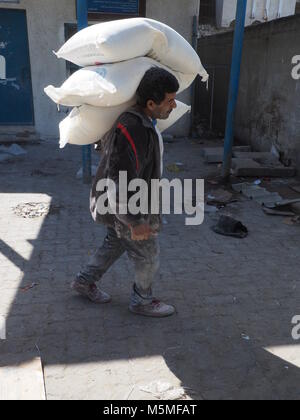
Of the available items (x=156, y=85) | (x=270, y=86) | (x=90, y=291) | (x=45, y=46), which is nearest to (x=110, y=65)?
(x=156, y=85)

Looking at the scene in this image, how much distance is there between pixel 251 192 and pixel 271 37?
11.4ft

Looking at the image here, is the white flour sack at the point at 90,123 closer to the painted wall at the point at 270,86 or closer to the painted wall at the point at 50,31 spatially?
the painted wall at the point at 270,86

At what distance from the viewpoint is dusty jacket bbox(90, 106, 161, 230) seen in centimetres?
230

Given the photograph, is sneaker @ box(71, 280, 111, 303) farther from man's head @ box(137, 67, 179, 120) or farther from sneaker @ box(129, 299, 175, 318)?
man's head @ box(137, 67, 179, 120)

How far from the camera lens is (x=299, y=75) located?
21.4 ft

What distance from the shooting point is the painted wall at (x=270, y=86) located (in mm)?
6672

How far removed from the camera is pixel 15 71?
866 centimetres

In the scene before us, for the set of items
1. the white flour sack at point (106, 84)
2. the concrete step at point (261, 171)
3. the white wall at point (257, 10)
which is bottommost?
the concrete step at point (261, 171)

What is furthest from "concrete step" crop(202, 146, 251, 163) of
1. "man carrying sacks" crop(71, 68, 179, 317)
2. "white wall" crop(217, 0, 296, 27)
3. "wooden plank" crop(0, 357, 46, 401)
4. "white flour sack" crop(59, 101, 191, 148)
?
"white wall" crop(217, 0, 296, 27)

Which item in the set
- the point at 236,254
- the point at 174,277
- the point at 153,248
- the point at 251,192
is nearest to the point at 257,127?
the point at 251,192

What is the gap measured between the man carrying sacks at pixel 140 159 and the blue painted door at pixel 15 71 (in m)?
7.04

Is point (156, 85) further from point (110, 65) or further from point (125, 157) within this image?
point (125, 157)

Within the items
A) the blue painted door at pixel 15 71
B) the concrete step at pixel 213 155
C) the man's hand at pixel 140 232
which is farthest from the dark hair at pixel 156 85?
the blue painted door at pixel 15 71

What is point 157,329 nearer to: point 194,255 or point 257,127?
point 194,255
